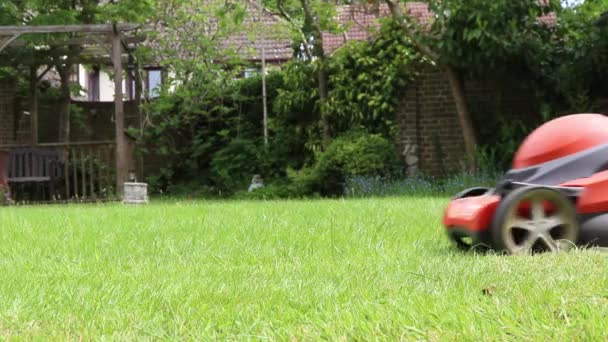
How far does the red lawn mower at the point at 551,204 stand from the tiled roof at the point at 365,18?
29.8ft

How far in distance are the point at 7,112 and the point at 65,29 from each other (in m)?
5.09

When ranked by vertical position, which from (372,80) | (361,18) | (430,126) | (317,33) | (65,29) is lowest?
A: (430,126)

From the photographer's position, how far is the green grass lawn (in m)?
2.44

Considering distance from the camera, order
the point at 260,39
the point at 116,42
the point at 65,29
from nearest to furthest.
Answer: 1. the point at 65,29
2. the point at 116,42
3. the point at 260,39

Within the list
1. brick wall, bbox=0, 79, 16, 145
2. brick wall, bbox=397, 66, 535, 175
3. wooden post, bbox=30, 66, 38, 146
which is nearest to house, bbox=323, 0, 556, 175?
brick wall, bbox=397, 66, 535, 175

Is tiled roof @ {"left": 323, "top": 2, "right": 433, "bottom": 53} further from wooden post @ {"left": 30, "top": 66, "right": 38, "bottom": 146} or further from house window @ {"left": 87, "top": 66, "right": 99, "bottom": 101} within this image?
house window @ {"left": 87, "top": 66, "right": 99, "bottom": 101}

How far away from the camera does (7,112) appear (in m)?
17.3

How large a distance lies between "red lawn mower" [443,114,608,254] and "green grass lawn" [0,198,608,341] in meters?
0.21

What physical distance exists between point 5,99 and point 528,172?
1489cm

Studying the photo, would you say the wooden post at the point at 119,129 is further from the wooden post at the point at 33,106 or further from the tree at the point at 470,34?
the tree at the point at 470,34

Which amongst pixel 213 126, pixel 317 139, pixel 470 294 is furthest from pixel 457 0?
pixel 470 294

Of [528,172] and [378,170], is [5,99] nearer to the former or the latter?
[378,170]

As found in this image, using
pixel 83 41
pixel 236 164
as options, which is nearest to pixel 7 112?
pixel 83 41

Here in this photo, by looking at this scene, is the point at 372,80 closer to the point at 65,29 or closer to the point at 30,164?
the point at 65,29
